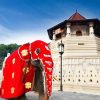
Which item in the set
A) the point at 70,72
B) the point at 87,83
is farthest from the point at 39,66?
the point at 70,72

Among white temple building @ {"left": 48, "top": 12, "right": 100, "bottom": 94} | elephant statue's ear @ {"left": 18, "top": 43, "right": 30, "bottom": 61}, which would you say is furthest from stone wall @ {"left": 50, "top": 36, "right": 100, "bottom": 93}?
elephant statue's ear @ {"left": 18, "top": 43, "right": 30, "bottom": 61}

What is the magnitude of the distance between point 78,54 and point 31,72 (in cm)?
2662

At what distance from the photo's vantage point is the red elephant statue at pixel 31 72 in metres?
5.07

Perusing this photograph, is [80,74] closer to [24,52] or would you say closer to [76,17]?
[24,52]

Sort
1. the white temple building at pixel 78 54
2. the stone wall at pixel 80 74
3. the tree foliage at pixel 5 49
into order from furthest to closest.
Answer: the tree foliage at pixel 5 49 → the white temple building at pixel 78 54 → the stone wall at pixel 80 74

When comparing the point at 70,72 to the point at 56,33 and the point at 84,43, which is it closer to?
the point at 84,43

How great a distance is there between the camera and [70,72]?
762 inches

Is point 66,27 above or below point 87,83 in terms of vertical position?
above

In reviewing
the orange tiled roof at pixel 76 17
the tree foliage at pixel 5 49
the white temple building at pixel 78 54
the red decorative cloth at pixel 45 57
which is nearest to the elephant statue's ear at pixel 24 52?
the red decorative cloth at pixel 45 57

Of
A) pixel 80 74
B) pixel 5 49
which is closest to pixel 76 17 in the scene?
pixel 80 74

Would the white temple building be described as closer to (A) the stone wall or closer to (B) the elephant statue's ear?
(A) the stone wall

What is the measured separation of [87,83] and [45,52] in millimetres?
12835

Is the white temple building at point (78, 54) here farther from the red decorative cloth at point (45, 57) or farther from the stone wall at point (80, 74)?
the red decorative cloth at point (45, 57)

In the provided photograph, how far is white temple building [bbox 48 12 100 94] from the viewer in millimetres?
17875
